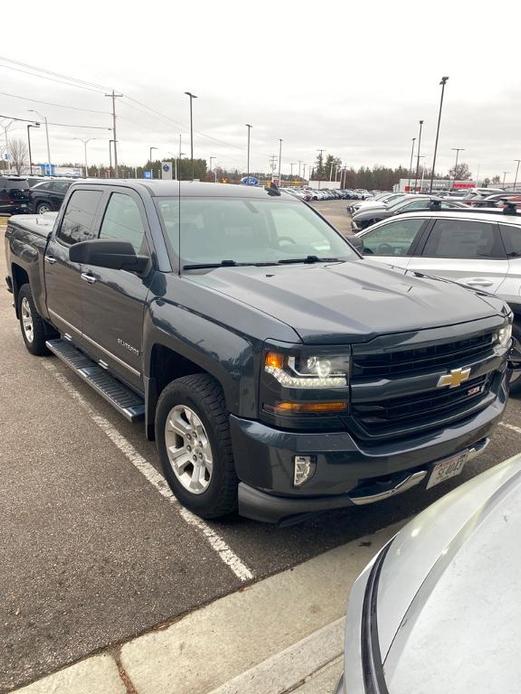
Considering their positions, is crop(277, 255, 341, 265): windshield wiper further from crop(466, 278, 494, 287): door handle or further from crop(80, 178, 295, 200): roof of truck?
crop(466, 278, 494, 287): door handle

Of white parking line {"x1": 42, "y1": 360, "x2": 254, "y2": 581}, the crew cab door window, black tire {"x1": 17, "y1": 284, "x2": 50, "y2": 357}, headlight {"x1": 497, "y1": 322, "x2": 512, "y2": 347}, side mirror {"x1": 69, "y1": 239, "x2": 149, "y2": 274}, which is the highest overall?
side mirror {"x1": 69, "y1": 239, "x2": 149, "y2": 274}

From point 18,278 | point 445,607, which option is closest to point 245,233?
point 445,607

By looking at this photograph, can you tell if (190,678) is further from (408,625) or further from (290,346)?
(290,346)

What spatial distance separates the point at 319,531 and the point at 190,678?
4.09ft

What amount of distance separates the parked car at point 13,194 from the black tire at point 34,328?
18.8 m

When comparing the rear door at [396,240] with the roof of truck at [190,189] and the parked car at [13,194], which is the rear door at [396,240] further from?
the parked car at [13,194]

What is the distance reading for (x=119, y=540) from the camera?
3.05 metres

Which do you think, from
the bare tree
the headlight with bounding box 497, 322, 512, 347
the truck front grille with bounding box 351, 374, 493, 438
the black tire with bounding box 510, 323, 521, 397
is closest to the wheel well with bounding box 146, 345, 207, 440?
the truck front grille with bounding box 351, 374, 493, 438

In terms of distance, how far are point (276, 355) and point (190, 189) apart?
2.19 meters

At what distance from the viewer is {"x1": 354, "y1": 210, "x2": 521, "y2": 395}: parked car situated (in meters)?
5.73

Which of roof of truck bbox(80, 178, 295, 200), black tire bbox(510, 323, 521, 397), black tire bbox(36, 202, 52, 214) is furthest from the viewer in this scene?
black tire bbox(36, 202, 52, 214)

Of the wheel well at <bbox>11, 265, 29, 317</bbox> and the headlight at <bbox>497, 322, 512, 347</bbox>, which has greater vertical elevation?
the headlight at <bbox>497, 322, 512, 347</bbox>

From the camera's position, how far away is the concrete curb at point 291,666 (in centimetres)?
214

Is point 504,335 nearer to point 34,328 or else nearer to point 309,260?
point 309,260
